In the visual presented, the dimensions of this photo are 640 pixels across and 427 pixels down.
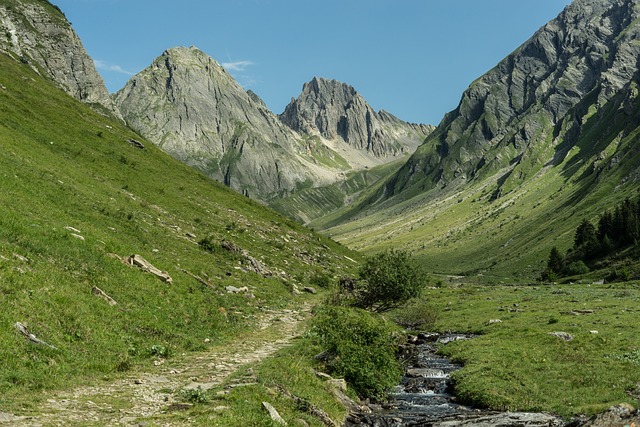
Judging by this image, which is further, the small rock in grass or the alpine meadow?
the small rock in grass

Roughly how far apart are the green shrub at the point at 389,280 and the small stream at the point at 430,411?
2094cm

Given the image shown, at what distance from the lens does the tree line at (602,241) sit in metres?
122

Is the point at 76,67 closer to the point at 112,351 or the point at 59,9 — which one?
the point at 59,9

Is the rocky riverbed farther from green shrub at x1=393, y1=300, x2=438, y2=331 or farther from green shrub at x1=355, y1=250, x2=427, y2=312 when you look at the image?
green shrub at x1=393, y1=300, x2=438, y2=331

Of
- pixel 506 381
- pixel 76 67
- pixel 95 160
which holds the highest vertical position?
pixel 76 67

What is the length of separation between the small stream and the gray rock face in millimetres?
140090

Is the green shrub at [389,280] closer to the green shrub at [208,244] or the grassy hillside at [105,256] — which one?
the grassy hillside at [105,256]

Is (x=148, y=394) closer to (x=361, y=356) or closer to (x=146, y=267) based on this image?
(x=361, y=356)

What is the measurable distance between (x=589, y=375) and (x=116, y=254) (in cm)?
3231

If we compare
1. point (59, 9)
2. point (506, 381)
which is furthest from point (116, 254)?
point (59, 9)

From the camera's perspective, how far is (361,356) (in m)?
27.0

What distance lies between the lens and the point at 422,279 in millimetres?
60438

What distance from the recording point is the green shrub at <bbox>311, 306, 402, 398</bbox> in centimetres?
2588

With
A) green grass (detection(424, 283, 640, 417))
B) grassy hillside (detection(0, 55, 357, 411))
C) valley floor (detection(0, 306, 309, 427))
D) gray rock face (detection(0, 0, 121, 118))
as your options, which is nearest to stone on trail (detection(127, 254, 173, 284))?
grassy hillside (detection(0, 55, 357, 411))
